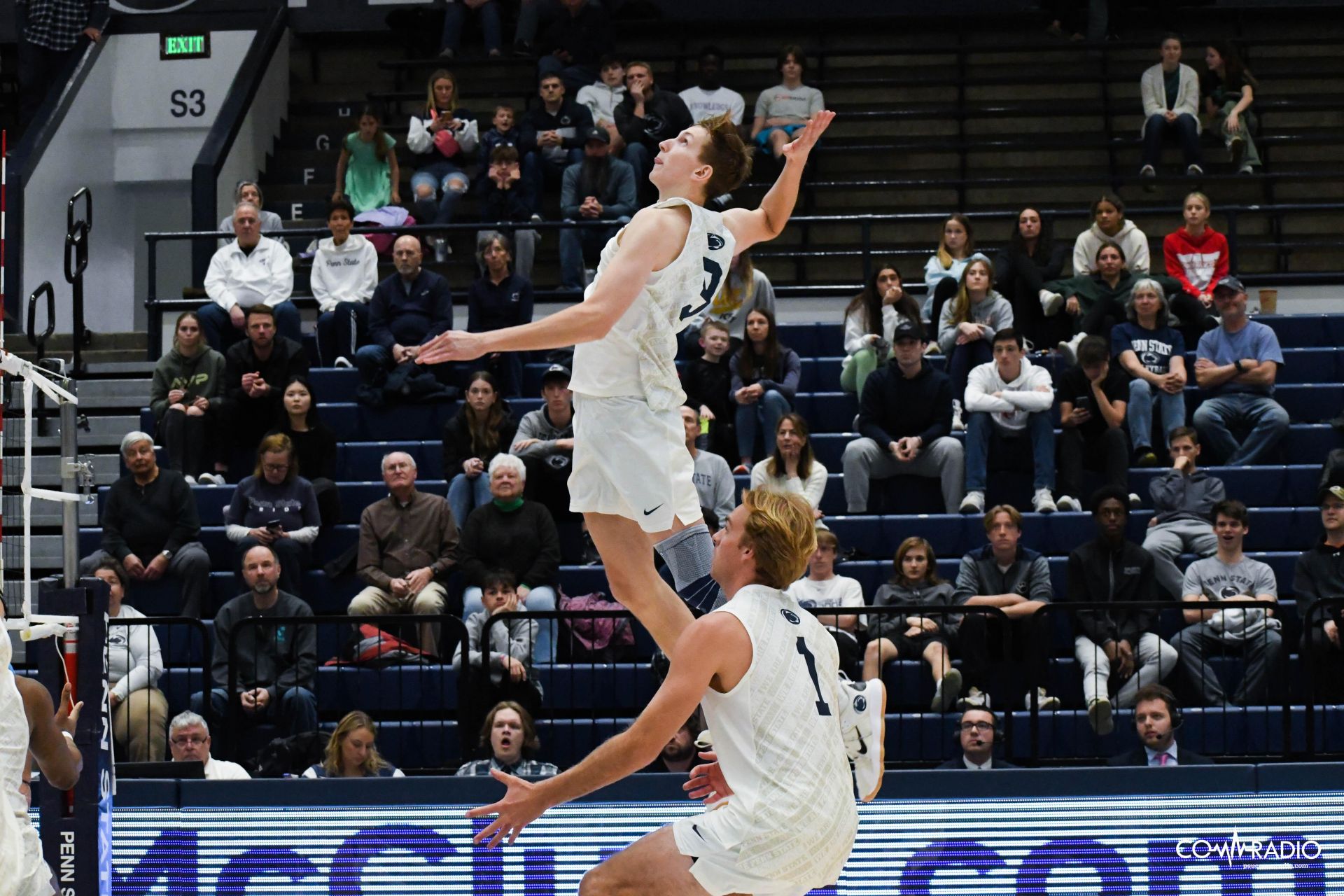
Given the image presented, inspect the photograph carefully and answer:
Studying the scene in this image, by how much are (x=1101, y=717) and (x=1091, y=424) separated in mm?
2730

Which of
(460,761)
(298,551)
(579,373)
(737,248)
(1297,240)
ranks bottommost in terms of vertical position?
(460,761)

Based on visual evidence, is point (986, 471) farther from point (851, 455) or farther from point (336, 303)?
point (336, 303)

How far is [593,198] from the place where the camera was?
13922 millimetres

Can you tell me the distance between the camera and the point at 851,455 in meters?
11.6

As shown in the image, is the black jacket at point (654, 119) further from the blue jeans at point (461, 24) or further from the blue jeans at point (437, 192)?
the blue jeans at point (461, 24)

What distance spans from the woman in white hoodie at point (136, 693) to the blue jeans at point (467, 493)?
2.05 m

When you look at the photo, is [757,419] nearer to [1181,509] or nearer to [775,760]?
[1181,509]

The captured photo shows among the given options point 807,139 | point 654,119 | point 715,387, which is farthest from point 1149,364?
point 807,139

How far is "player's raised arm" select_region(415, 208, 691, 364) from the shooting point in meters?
4.87

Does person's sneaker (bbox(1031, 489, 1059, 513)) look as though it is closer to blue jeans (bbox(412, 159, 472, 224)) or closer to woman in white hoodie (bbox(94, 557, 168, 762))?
woman in white hoodie (bbox(94, 557, 168, 762))

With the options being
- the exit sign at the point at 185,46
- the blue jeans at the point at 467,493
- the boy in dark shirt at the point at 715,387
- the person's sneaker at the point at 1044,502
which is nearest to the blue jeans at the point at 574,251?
the boy in dark shirt at the point at 715,387

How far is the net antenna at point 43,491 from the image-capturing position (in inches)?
238

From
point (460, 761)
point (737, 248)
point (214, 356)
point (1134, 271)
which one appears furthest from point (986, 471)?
point (737, 248)

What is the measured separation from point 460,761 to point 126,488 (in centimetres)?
323
